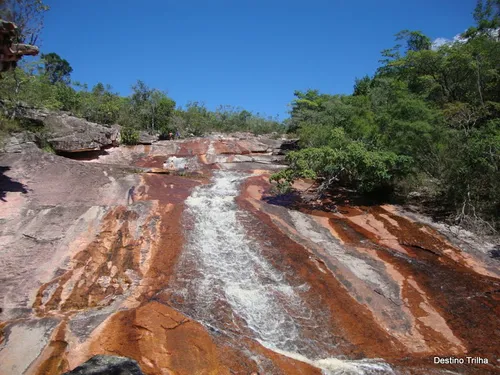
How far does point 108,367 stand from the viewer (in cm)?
504

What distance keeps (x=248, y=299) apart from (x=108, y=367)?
348cm

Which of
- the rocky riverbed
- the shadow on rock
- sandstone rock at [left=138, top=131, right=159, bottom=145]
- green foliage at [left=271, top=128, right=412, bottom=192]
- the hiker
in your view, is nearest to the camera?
the rocky riverbed

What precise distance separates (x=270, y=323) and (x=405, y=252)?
4.99 meters

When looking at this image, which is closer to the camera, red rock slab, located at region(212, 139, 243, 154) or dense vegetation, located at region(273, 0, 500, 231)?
dense vegetation, located at region(273, 0, 500, 231)

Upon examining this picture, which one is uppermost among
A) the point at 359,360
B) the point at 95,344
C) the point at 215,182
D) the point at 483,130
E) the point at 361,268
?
the point at 483,130

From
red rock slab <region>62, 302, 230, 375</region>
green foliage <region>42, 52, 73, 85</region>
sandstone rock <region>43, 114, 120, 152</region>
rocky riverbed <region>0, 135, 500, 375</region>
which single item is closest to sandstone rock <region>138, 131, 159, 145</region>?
sandstone rock <region>43, 114, 120, 152</region>

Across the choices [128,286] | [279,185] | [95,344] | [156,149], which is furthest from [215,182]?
[95,344]

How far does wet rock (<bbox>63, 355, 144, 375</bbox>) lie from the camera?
4.92m

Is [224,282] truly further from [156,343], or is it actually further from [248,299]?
[156,343]

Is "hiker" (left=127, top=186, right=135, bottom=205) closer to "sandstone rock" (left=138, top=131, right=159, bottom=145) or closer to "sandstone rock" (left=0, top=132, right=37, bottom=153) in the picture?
"sandstone rock" (left=0, top=132, right=37, bottom=153)

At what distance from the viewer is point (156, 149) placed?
20.3m

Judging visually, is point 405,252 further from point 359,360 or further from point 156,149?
point 156,149

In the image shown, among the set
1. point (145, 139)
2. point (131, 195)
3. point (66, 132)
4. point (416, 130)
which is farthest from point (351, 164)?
point (66, 132)

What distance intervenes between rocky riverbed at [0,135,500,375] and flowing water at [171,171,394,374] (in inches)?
1.2
